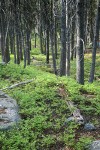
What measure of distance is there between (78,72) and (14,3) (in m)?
13.1

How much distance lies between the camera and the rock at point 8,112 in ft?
25.6

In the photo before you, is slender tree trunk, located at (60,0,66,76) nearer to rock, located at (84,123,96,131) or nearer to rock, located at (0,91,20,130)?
rock, located at (0,91,20,130)

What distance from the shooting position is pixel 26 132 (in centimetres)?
755

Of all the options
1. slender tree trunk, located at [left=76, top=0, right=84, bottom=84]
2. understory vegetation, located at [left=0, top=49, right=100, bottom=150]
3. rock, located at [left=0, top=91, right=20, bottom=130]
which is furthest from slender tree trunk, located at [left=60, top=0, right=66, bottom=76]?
rock, located at [left=0, top=91, right=20, bottom=130]

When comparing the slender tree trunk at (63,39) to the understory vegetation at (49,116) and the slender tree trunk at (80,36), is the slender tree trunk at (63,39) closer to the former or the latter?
the understory vegetation at (49,116)

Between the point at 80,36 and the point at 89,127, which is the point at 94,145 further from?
the point at 80,36

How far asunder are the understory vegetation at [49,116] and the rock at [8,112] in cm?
19

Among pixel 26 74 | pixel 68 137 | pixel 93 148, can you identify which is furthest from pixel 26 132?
pixel 26 74

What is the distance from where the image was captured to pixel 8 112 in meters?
8.52

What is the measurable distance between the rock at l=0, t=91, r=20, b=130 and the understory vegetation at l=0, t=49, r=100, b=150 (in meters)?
0.19

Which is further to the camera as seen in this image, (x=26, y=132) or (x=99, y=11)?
(x=99, y=11)

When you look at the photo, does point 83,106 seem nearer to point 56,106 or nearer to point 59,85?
point 56,106

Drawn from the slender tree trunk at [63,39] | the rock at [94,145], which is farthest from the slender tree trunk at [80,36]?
the rock at [94,145]

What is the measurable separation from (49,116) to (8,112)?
1.36m
